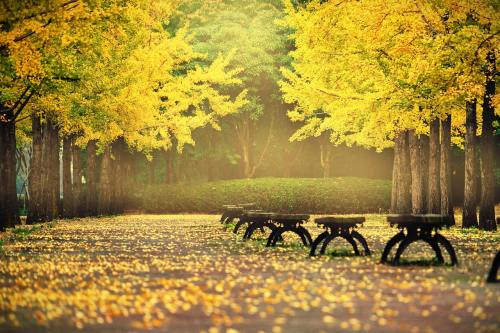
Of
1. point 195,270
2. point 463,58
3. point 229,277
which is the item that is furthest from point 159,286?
point 463,58

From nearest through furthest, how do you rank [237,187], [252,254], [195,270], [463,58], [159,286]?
[159,286] < [195,270] < [252,254] < [463,58] < [237,187]

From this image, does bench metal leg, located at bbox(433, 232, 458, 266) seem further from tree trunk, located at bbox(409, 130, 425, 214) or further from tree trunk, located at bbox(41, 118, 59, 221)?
tree trunk, located at bbox(41, 118, 59, 221)

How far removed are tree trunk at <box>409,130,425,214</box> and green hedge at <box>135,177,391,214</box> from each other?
45.7ft

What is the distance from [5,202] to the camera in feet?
95.8

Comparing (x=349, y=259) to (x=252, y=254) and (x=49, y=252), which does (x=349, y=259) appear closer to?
(x=252, y=254)

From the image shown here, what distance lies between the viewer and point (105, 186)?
150ft

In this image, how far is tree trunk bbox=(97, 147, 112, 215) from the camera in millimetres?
45406

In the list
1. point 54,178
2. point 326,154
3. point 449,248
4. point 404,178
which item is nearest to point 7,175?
point 54,178

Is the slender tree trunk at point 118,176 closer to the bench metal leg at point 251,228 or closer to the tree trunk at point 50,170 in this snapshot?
the tree trunk at point 50,170

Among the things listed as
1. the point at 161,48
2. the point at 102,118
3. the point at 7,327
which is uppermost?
the point at 161,48

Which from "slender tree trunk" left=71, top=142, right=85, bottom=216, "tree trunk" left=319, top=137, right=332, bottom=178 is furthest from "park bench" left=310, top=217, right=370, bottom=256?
"tree trunk" left=319, top=137, right=332, bottom=178

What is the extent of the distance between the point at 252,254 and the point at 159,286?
6.36m

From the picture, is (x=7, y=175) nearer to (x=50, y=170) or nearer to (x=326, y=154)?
(x=50, y=170)

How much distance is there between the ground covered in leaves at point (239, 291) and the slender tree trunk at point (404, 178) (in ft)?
55.9
